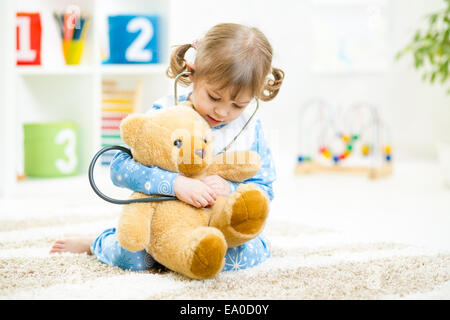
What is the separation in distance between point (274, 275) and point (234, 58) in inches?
14.9

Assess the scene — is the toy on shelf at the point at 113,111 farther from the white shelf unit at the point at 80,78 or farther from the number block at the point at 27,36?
the number block at the point at 27,36

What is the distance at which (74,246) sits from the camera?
3.83 ft

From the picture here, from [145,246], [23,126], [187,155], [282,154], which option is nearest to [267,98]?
[187,155]

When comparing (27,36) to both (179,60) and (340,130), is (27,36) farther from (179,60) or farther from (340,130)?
(340,130)

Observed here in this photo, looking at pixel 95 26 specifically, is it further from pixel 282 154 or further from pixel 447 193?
pixel 282 154

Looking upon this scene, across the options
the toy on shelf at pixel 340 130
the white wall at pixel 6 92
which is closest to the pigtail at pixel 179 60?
the white wall at pixel 6 92

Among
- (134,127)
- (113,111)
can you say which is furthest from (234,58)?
(113,111)

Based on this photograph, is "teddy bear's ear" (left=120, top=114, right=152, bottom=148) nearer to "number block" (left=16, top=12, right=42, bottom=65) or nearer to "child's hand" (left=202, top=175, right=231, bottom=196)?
"child's hand" (left=202, top=175, right=231, bottom=196)

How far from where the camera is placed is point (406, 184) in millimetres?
2545

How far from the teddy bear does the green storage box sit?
1260 mm

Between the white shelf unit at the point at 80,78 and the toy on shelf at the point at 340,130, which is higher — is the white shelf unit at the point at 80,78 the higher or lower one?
the higher one

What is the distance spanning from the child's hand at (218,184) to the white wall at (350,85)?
2532mm

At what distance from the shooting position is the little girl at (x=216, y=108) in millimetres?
947

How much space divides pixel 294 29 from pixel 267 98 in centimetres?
257
